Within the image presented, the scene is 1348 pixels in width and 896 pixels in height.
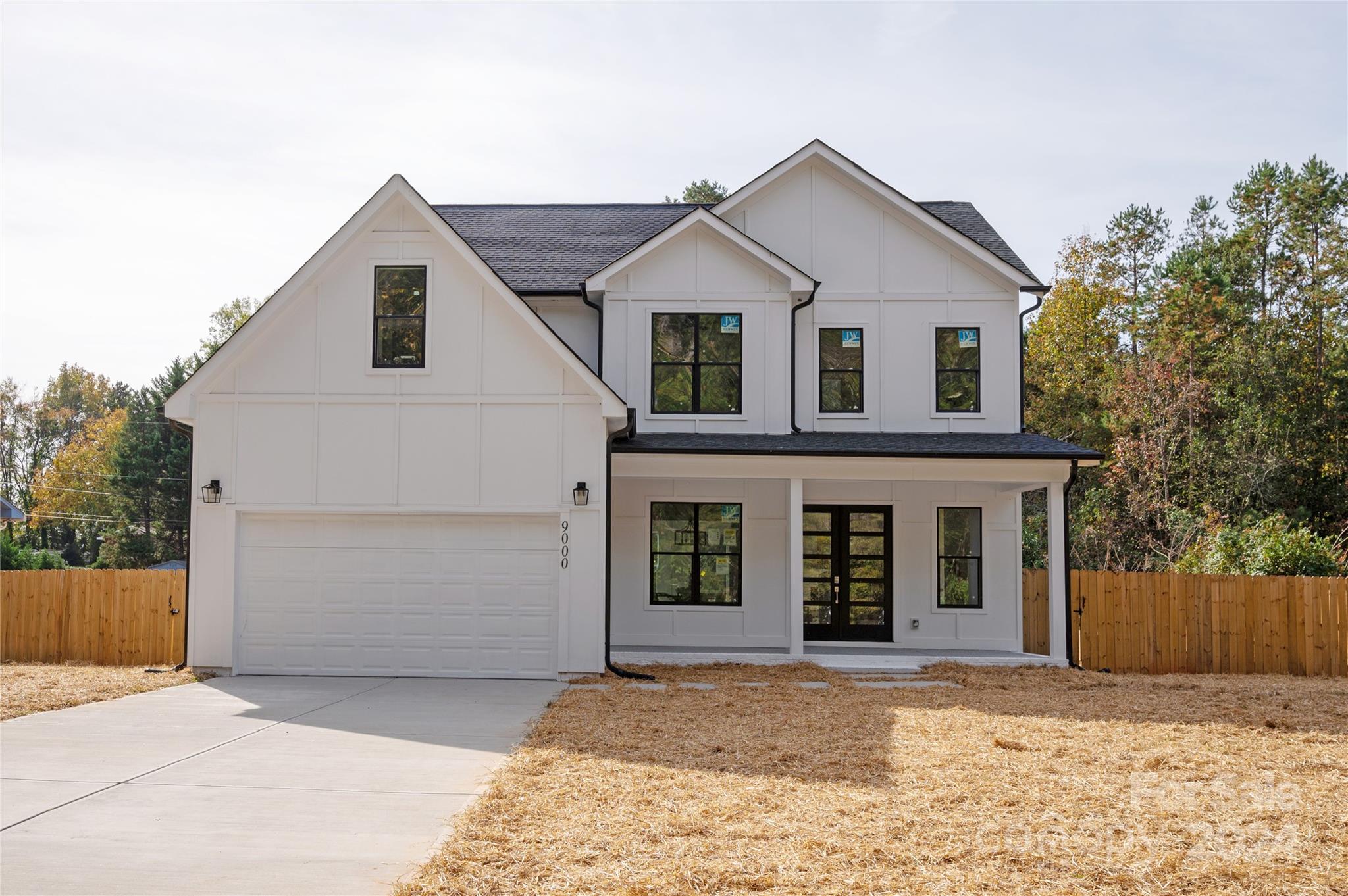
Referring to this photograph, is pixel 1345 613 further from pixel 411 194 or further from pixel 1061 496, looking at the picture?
pixel 411 194

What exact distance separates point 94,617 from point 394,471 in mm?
6645

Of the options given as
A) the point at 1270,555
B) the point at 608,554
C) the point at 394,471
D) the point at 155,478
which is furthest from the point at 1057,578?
the point at 155,478

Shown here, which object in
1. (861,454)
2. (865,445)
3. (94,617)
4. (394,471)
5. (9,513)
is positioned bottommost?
(94,617)

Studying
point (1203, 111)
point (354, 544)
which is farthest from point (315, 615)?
point (1203, 111)

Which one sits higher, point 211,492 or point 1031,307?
point 1031,307

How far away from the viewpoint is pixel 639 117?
13.7m

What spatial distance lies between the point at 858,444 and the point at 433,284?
21.4 ft

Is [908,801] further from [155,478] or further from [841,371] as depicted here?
[155,478]

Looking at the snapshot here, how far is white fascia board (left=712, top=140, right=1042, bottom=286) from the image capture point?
655 inches

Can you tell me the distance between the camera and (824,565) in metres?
17.0

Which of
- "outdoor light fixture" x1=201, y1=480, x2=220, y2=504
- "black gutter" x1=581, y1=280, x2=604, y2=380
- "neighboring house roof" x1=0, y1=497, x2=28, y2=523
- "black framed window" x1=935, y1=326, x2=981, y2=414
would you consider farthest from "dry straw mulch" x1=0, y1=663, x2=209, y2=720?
"black framed window" x1=935, y1=326, x2=981, y2=414

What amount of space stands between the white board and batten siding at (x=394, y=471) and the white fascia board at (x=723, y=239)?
9.72 ft

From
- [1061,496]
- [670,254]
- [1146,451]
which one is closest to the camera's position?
[1061,496]

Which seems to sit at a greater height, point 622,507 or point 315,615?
point 622,507
